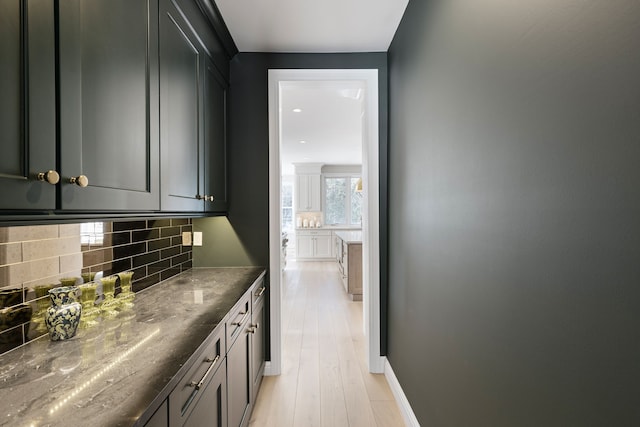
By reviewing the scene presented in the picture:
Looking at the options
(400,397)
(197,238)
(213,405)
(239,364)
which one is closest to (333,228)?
(197,238)

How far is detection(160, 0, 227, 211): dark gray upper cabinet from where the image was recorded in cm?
150

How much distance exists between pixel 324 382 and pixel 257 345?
66cm

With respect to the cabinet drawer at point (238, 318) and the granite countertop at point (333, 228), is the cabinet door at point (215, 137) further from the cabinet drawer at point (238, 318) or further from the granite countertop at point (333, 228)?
the granite countertop at point (333, 228)

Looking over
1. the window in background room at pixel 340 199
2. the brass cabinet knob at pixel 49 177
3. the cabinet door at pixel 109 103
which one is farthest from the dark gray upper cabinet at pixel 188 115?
the window in background room at pixel 340 199

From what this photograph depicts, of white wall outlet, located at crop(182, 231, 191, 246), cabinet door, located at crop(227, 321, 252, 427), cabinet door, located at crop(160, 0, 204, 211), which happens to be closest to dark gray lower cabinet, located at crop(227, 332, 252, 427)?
cabinet door, located at crop(227, 321, 252, 427)

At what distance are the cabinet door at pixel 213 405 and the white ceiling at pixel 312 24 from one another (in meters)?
2.10

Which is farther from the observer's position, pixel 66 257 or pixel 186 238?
pixel 186 238

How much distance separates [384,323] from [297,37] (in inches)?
92.0

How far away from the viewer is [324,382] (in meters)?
2.59

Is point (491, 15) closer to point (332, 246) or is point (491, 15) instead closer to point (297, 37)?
point (297, 37)

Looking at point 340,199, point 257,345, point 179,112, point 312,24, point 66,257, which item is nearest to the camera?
point 66,257

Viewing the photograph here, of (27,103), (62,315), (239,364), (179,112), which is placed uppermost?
(179,112)

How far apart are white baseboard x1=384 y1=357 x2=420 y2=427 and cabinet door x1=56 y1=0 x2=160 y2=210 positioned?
75.3 inches

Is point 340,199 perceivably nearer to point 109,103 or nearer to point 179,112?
point 179,112
